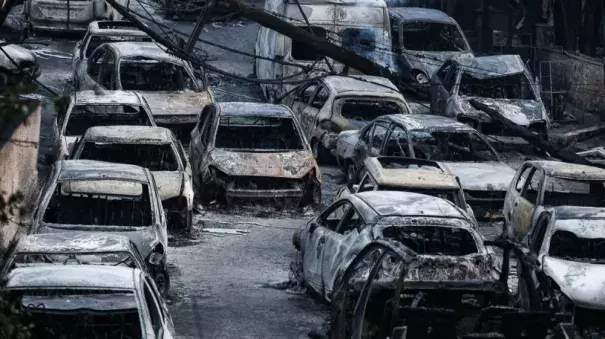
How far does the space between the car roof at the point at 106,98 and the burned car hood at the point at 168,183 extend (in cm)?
278

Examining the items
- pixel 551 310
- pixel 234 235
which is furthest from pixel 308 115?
pixel 551 310

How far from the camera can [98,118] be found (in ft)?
68.3

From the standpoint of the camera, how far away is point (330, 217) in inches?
660

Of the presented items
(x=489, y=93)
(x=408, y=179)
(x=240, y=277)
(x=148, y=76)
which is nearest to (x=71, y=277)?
(x=240, y=277)

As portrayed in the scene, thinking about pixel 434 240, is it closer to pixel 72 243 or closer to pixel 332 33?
pixel 72 243

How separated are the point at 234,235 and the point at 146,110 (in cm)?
310

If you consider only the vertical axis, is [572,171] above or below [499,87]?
above

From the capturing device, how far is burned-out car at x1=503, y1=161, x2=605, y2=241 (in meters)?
17.7

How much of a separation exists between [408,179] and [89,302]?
8065 millimetres

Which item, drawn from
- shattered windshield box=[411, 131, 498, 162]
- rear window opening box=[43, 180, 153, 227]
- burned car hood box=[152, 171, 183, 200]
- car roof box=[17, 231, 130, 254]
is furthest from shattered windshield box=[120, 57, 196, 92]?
car roof box=[17, 231, 130, 254]

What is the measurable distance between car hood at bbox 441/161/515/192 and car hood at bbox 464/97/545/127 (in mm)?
4126

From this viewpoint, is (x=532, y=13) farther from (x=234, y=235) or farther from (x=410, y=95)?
(x=234, y=235)

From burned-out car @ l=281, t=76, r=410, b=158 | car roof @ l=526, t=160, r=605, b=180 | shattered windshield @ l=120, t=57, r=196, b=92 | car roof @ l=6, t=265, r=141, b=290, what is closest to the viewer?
car roof @ l=6, t=265, r=141, b=290

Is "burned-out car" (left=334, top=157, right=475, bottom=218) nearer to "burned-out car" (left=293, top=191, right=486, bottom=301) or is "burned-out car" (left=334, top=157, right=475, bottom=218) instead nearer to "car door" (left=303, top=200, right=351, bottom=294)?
"car door" (left=303, top=200, right=351, bottom=294)
